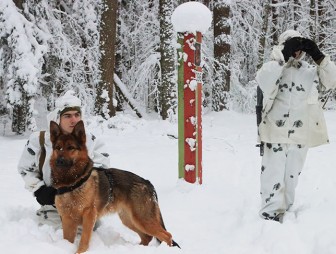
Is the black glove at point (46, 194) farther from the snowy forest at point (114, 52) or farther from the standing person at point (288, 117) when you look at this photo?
the snowy forest at point (114, 52)

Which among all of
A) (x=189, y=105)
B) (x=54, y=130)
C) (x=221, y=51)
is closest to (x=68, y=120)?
(x=54, y=130)

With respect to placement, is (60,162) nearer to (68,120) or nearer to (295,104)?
(68,120)

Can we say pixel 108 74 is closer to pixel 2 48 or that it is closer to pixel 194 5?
pixel 2 48

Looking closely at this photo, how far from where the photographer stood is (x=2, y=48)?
39.0ft

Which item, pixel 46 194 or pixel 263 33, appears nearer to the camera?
pixel 46 194

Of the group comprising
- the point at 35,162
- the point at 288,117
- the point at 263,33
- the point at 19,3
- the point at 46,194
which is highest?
the point at 19,3

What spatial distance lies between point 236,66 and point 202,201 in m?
13.8

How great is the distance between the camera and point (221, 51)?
54.2 ft

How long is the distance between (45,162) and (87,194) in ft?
2.37

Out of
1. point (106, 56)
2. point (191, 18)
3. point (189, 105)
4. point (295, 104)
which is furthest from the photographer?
point (106, 56)

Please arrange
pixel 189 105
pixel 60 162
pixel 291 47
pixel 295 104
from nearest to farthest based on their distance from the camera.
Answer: pixel 60 162
pixel 291 47
pixel 295 104
pixel 189 105

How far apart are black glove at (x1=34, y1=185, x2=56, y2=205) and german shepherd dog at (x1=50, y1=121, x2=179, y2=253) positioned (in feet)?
1.04

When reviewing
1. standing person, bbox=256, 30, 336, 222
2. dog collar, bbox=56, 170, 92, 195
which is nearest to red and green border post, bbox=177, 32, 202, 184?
standing person, bbox=256, 30, 336, 222

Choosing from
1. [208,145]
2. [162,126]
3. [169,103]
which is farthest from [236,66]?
[208,145]
